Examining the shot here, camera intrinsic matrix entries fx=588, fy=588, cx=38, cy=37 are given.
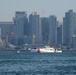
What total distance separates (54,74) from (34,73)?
3317mm

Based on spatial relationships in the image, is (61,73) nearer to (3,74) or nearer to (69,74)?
(69,74)

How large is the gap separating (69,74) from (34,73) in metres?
5.20

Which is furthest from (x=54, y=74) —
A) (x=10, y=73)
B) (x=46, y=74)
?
(x=10, y=73)

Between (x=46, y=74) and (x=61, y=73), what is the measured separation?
267cm

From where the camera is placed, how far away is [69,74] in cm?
8000

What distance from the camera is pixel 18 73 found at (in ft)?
270

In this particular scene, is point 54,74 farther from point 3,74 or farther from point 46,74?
point 3,74

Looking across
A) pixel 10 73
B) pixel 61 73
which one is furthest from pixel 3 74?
pixel 61 73

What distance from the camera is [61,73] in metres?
81.9

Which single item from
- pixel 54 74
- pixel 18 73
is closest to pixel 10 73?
pixel 18 73

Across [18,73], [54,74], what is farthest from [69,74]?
[18,73]

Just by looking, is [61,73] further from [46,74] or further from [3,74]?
[3,74]

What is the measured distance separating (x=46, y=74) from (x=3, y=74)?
19.5ft

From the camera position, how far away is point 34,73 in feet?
269
